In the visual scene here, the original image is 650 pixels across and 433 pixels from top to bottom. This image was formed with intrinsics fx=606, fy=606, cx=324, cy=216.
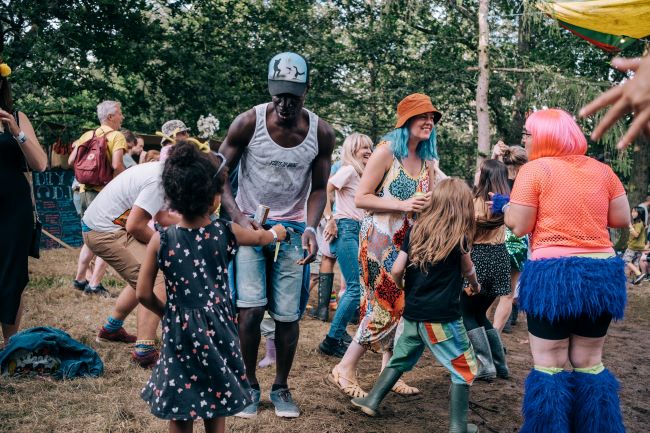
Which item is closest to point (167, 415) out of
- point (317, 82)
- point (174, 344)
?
point (174, 344)

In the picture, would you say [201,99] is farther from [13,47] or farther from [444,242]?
[444,242]

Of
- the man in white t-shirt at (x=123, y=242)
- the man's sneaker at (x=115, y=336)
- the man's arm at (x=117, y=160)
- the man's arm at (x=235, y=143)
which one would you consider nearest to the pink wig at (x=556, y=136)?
the man's arm at (x=235, y=143)

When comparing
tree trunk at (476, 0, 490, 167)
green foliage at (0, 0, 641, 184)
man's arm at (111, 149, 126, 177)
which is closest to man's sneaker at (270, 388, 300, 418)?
man's arm at (111, 149, 126, 177)

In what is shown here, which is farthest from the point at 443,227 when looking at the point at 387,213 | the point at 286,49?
the point at 286,49

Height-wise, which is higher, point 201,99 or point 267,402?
point 201,99

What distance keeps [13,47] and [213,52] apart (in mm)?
4387

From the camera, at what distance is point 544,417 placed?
3137mm

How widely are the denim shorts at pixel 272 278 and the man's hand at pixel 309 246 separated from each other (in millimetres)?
61

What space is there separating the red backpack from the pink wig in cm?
551

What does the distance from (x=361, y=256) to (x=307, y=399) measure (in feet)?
3.46

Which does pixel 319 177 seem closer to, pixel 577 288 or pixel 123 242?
pixel 577 288

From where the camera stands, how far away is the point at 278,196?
3.95 meters

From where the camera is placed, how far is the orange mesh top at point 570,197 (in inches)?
125

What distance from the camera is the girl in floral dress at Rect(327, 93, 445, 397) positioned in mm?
4141
